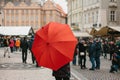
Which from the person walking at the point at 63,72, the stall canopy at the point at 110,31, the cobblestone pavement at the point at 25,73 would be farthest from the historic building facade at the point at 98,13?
the person walking at the point at 63,72

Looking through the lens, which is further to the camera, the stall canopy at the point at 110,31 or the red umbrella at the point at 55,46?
the stall canopy at the point at 110,31

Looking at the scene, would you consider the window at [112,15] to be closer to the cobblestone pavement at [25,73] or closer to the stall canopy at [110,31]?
the stall canopy at [110,31]

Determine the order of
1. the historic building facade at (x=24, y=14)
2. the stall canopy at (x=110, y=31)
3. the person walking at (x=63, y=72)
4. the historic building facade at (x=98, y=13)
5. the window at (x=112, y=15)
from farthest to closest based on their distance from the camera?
the historic building facade at (x=24, y=14) < the window at (x=112, y=15) < the historic building facade at (x=98, y=13) < the stall canopy at (x=110, y=31) < the person walking at (x=63, y=72)

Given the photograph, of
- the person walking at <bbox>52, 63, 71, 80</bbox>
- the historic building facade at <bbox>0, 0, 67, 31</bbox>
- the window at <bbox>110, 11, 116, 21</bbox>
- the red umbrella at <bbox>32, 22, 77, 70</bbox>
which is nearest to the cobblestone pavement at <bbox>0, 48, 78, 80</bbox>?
the person walking at <bbox>52, 63, 71, 80</bbox>

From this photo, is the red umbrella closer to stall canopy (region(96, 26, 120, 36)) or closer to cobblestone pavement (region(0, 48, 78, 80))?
cobblestone pavement (region(0, 48, 78, 80))

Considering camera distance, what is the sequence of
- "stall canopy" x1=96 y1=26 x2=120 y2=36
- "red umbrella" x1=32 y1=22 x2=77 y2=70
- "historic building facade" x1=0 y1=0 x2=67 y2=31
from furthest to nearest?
"historic building facade" x1=0 y1=0 x2=67 y2=31 < "stall canopy" x1=96 y1=26 x2=120 y2=36 < "red umbrella" x1=32 y1=22 x2=77 y2=70

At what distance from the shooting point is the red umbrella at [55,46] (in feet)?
27.2

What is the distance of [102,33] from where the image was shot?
30781 mm

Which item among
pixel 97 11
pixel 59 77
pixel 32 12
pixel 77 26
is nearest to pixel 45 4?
pixel 32 12

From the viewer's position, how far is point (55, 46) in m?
8.28

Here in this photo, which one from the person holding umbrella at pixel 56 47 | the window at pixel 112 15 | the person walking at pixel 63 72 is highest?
the window at pixel 112 15

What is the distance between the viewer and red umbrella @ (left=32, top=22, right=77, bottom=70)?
8305 millimetres

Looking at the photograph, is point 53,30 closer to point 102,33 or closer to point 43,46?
point 43,46

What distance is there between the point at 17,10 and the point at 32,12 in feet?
15.5
